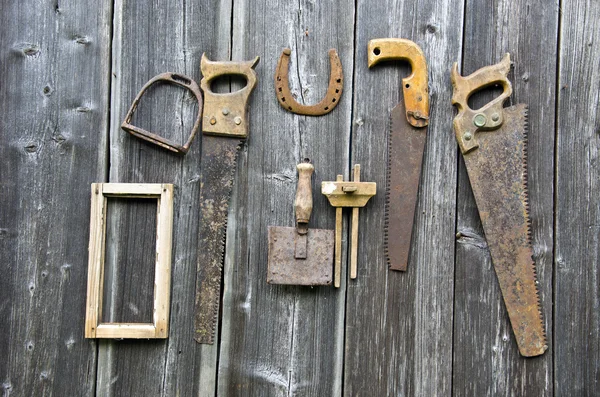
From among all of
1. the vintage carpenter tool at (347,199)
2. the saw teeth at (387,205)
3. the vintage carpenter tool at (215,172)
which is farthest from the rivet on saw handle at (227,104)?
the saw teeth at (387,205)

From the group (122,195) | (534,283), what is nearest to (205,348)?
(122,195)

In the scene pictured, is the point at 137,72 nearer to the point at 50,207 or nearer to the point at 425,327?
the point at 50,207

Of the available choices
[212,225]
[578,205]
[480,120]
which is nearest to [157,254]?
[212,225]

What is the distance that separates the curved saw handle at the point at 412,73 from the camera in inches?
80.9

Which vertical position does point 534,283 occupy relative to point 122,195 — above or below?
below

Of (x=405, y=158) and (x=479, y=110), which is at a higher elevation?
(x=479, y=110)

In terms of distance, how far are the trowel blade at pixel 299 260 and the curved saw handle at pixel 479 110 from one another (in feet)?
1.87

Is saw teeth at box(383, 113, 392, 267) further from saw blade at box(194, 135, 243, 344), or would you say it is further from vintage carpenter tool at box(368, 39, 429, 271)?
saw blade at box(194, 135, 243, 344)

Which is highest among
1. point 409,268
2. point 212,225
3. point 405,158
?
point 405,158

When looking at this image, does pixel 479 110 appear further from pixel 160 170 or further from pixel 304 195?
pixel 160 170

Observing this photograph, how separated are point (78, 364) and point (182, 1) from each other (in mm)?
1325

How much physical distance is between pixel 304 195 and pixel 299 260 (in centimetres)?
22

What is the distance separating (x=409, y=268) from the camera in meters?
2.07

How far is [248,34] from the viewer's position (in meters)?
2.12
